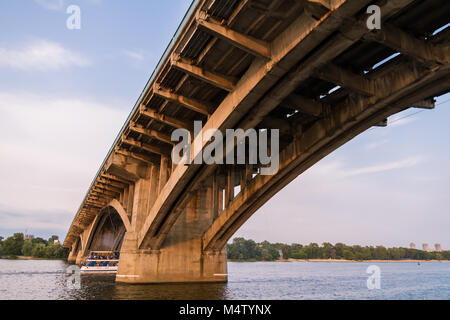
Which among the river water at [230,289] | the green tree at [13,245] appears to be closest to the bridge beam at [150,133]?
the river water at [230,289]

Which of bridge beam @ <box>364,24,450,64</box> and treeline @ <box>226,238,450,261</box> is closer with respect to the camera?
bridge beam @ <box>364,24,450,64</box>

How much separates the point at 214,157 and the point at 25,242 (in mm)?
149165

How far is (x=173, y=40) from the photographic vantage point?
1257 cm

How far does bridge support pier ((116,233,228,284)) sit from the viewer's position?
2139cm

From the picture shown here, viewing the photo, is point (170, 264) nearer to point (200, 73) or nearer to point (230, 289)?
point (230, 289)

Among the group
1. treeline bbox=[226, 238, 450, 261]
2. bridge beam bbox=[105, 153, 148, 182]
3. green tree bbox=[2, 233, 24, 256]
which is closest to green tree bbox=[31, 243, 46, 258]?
green tree bbox=[2, 233, 24, 256]

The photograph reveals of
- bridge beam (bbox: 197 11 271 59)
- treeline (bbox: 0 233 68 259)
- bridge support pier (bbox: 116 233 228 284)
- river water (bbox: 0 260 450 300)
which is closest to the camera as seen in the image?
bridge beam (bbox: 197 11 271 59)

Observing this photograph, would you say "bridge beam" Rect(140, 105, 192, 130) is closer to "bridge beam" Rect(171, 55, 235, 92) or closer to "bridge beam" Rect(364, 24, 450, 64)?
"bridge beam" Rect(171, 55, 235, 92)

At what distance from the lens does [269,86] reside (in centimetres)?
1041

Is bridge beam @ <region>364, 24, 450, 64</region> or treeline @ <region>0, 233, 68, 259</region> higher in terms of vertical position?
bridge beam @ <region>364, 24, 450, 64</region>

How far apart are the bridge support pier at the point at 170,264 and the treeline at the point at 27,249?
12078 centimetres

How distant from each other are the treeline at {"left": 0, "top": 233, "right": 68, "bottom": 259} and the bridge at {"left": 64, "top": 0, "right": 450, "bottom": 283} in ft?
401
